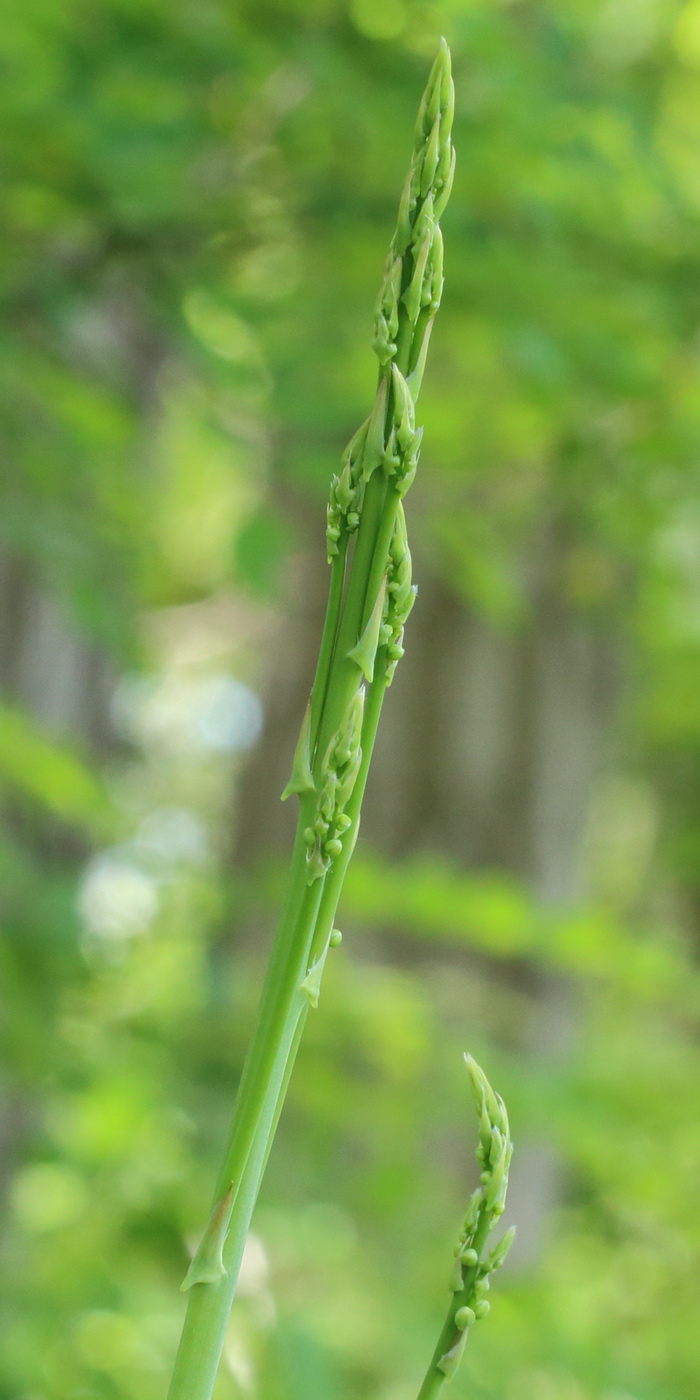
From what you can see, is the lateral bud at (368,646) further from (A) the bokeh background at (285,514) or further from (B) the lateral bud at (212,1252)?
(A) the bokeh background at (285,514)

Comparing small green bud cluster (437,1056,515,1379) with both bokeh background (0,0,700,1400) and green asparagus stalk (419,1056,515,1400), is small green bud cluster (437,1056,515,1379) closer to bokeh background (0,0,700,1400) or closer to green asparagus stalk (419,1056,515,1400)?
green asparagus stalk (419,1056,515,1400)

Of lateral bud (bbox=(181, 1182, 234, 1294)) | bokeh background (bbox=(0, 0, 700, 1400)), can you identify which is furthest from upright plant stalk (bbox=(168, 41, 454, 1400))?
bokeh background (bbox=(0, 0, 700, 1400))

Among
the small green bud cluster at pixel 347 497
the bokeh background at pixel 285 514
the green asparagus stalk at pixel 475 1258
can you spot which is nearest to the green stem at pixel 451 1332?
the green asparagus stalk at pixel 475 1258

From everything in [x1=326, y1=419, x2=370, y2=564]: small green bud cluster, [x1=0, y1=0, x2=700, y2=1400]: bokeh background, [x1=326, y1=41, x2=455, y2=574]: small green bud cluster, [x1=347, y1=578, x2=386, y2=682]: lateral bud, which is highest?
[x1=0, y1=0, x2=700, y2=1400]: bokeh background

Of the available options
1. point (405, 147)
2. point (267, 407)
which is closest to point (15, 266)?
point (267, 407)

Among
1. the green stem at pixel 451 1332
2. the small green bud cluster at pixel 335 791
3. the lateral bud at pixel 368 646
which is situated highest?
the lateral bud at pixel 368 646

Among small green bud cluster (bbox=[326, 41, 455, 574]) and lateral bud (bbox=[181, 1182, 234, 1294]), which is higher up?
small green bud cluster (bbox=[326, 41, 455, 574])

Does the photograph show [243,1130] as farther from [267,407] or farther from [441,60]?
[267,407]

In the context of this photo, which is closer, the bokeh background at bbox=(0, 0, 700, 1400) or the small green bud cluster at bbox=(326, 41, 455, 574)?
the small green bud cluster at bbox=(326, 41, 455, 574)
